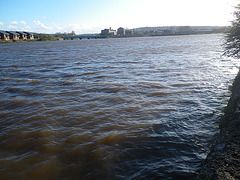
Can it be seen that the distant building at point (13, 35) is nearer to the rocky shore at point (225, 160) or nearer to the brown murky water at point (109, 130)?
the brown murky water at point (109, 130)

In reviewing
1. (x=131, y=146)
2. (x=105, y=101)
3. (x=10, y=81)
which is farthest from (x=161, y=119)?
(x=10, y=81)

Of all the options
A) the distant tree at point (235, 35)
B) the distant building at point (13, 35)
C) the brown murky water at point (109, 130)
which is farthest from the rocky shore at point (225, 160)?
the distant building at point (13, 35)

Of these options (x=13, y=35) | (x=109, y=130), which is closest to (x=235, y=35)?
(x=109, y=130)

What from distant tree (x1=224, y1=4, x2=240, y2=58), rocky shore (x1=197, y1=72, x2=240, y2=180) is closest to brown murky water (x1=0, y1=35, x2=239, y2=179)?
rocky shore (x1=197, y1=72, x2=240, y2=180)

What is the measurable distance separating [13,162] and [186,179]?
156 inches

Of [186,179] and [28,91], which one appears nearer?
[186,179]

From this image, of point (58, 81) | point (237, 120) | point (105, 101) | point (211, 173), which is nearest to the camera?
point (211, 173)

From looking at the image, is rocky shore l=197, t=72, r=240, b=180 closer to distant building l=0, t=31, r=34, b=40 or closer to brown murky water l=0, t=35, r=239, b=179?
brown murky water l=0, t=35, r=239, b=179

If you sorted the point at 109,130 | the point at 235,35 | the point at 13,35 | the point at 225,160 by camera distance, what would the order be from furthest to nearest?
the point at 13,35 < the point at 235,35 < the point at 109,130 < the point at 225,160

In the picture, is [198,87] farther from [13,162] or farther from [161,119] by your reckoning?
[13,162]

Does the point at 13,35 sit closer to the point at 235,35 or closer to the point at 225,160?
the point at 235,35

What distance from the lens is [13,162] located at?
4.34m

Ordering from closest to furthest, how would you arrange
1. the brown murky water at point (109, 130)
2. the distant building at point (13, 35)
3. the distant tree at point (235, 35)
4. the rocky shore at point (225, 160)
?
the rocky shore at point (225, 160), the brown murky water at point (109, 130), the distant tree at point (235, 35), the distant building at point (13, 35)

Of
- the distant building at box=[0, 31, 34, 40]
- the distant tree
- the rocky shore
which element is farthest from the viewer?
the distant building at box=[0, 31, 34, 40]
